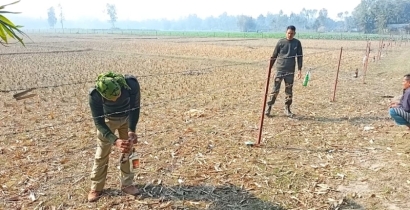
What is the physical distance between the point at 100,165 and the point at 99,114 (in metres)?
0.77

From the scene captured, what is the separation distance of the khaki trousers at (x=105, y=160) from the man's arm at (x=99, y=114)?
22 centimetres

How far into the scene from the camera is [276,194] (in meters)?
4.75

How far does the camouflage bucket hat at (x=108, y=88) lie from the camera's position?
3.87 meters

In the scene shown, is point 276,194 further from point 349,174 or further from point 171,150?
point 171,150

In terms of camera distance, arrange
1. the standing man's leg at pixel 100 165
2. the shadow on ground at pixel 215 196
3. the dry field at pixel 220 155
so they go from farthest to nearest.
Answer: the dry field at pixel 220 155, the shadow on ground at pixel 215 196, the standing man's leg at pixel 100 165

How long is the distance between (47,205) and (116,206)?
2.90 feet

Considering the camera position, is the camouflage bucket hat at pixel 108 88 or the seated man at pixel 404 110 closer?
the camouflage bucket hat at pixel 108 88

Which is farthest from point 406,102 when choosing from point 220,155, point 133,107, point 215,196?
point 133,107

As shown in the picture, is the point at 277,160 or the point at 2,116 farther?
the point at 2,116

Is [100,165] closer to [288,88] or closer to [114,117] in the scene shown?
[114,117]

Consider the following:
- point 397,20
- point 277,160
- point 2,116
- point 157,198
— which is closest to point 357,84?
point 277,160

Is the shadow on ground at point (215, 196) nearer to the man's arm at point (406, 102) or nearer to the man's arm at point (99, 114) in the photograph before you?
the man's arm at point (99, 114)

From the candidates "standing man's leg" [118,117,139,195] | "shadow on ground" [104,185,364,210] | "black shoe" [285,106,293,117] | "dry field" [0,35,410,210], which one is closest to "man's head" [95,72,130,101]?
"standing man's leg" [118,117,139,195]

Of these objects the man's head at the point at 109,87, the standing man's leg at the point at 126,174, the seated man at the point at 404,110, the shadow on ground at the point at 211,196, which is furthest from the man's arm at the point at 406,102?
the man's head at the point at 109,87
